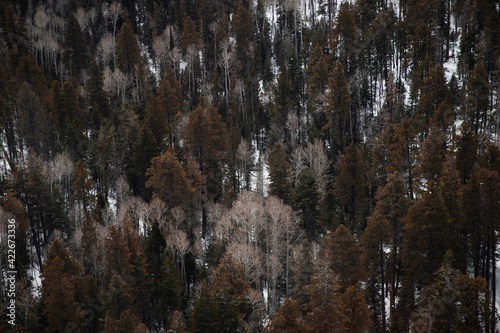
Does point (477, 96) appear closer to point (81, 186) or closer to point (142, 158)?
point (142, 158)

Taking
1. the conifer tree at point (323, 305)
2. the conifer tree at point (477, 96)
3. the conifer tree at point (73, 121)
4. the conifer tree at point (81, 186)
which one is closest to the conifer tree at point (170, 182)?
the conifer tree at point (81, 186)

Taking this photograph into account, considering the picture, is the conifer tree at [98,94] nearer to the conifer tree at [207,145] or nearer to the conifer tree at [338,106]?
the conifer tree at [207,145]

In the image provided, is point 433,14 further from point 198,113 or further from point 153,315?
point 153,315

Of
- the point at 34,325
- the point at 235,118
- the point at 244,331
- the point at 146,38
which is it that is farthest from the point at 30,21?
the point at 244,331

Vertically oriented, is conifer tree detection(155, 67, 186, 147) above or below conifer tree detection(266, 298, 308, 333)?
Answer: above

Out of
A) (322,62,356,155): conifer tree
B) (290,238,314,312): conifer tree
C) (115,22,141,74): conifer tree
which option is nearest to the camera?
(290,238,314,312): conifer tree

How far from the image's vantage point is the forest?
32875 mm

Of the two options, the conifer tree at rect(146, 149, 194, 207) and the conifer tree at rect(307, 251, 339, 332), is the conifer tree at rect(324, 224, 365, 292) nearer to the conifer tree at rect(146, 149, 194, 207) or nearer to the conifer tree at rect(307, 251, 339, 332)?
the conifer tree at rect(307, 251, 339, 332)

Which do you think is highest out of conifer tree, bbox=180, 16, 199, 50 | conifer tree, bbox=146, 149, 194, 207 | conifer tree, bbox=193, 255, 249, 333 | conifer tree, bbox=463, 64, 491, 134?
conifer tree, bbox=180, 16, 199, 50

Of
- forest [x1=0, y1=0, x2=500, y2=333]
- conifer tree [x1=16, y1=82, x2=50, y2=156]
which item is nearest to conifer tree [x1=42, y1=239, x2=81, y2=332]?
forest [x1=0, y1=0, x2=500, y2=333]

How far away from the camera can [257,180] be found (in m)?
55.6

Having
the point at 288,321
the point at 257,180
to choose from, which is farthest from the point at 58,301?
the point at 257,180

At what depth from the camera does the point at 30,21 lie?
8800cm

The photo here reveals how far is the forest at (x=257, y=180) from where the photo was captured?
3288cm
